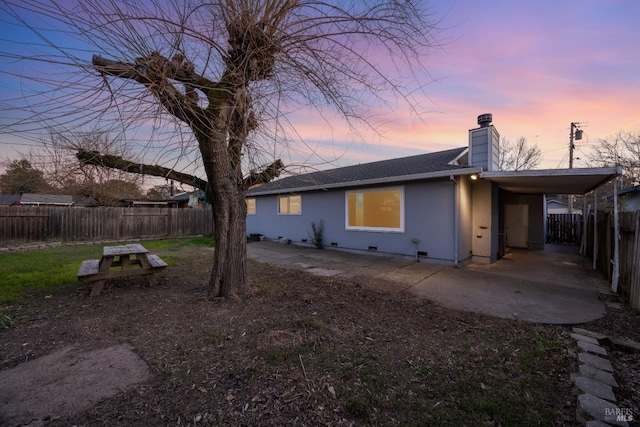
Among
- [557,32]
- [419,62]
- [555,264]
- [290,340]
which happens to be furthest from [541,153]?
[290,340]

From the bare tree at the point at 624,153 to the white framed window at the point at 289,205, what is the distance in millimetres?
19273

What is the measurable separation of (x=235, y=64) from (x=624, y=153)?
23.9 m

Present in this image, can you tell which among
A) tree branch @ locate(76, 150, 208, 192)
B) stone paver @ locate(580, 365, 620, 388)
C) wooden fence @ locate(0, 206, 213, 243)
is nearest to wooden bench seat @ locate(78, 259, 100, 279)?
tree branch @ locate(76, 150, 208, 192)

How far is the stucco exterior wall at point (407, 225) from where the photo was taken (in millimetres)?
6793

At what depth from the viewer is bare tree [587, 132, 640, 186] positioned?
15664 millimetres

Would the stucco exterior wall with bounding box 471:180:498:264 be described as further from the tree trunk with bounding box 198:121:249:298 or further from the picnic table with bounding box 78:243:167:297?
the picnic table with bounding box 78:243:167:297

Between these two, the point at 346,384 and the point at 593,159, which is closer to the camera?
the point at 346,384

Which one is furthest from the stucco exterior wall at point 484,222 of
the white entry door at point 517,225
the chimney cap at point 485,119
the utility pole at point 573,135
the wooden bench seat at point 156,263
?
the utility pole at point 573,135

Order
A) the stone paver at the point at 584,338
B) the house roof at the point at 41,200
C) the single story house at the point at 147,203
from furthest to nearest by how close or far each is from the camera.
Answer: the house roof at the point at 41,200 < the single story house at the point at 147,203 < the stone paver at the point at 584,338

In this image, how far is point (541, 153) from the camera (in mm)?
22109

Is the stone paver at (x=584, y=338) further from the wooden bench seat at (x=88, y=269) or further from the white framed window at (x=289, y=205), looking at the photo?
the white framed window at (x=289, y=205)

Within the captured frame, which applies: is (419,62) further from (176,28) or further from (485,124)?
(485,124)

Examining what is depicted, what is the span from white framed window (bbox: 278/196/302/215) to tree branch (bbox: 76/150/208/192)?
22.9 ft

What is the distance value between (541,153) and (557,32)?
2273 centimetres
